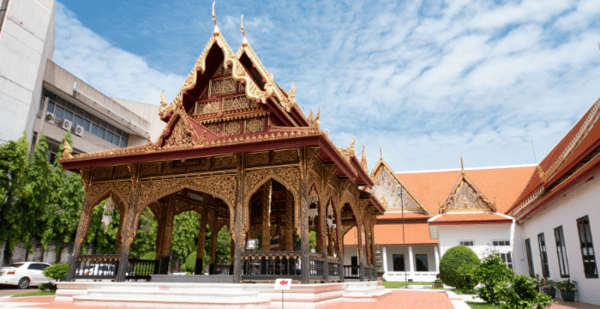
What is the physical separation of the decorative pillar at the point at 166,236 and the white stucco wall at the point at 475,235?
39.8 feet

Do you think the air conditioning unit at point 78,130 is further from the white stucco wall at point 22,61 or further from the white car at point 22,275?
the white car at point 22,275

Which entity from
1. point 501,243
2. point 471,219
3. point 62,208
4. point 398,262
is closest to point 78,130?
point 62,208

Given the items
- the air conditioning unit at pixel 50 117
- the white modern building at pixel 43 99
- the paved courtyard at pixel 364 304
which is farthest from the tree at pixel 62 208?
the paved courtyard at pixel 364 304

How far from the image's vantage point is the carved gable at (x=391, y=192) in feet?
74.3

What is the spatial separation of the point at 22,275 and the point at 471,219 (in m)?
19.2

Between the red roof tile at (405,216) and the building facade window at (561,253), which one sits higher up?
the red roof tile at (405,216)

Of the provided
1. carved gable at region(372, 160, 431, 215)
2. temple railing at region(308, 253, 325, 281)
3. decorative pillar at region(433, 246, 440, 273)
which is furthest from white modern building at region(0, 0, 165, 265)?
decorative pillar at region(433, 246, 440, 273)

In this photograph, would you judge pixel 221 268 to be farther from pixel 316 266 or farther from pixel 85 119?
pixel 85 119

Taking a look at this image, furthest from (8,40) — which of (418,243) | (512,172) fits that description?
(512,172)

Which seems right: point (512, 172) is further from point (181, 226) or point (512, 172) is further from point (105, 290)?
point (105, 290)

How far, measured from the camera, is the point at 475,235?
1748cm

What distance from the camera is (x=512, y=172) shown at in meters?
24.5

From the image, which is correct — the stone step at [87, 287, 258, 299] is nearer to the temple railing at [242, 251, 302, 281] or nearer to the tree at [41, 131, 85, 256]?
the temple railing at [242, 251, 302, 281]

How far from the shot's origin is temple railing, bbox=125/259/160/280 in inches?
401
